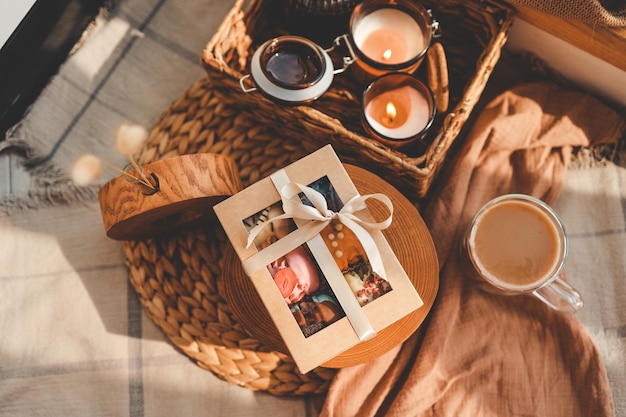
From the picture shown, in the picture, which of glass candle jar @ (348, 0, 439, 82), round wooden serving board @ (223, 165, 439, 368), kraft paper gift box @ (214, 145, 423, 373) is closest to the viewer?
kraft paper gift box @ (214, 145, 423, 373)

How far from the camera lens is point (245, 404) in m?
0.98

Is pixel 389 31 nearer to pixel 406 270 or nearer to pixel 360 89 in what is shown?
pixel 360 89

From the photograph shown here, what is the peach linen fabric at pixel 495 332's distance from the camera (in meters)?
0.91

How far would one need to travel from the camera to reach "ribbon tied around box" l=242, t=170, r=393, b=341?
0.73 m

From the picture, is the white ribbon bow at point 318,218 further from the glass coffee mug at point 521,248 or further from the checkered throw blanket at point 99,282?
the checkered throw blanket at point 99,282

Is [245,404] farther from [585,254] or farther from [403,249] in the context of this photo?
[585,254]

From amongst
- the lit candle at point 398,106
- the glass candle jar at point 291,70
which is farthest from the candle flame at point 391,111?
the glass candle jar at point 291,70

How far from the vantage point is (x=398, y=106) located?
947 mm

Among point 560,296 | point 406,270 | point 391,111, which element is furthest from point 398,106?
point 560,296

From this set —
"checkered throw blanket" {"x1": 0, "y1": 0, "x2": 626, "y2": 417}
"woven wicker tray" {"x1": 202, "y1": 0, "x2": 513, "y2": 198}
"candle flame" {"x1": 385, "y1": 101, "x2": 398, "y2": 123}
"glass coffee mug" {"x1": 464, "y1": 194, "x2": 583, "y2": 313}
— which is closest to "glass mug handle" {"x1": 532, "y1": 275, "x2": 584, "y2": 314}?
"glass coffee mug" {"x1": 464, "y1": 194, "x2": 583, "y2": 313}

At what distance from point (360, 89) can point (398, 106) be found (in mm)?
80

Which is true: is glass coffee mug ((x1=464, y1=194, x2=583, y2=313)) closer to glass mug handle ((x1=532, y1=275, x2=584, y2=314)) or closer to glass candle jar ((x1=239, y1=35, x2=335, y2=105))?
glass mug handle ((x1=532, y1=275, x2=584, y2=314))

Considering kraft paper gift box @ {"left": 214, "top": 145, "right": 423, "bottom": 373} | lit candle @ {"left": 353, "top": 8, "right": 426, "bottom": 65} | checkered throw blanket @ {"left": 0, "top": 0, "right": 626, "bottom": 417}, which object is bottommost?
checkered throw blanket @ {"left": 0, "top": 0, "right": 626, "bottom": 417}

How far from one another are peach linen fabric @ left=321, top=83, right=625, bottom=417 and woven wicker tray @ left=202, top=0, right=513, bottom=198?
7 centimetres
